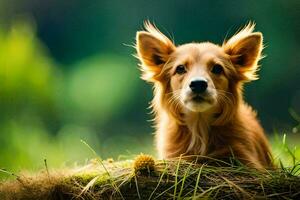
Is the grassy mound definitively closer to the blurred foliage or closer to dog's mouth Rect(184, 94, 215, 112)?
the blurred foliage

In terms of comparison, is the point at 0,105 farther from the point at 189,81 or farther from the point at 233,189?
the point at 233,189

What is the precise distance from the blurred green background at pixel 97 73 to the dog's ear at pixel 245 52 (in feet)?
1.51

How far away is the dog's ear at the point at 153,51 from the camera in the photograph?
18.6 feet

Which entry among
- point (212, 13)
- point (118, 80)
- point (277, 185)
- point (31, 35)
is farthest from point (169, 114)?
point (118, 80)

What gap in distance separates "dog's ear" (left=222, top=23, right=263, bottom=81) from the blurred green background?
460mm

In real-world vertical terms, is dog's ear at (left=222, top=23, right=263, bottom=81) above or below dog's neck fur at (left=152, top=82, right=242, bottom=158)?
above

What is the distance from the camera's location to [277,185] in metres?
4.29

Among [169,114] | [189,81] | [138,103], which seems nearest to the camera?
[189,81]

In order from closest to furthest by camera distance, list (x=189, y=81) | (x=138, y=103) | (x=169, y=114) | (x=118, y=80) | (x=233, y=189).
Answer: (x=233, y=189), (x=189, y=81), (x=169, y=114), (x=118, y=80), (x=138, y=103)

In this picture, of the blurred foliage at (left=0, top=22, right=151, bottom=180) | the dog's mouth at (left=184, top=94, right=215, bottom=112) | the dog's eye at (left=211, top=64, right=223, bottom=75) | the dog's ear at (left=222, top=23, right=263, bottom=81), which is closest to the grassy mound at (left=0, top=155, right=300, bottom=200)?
the blurred foliage at (left=0, top=22, right=151, bottom=180)

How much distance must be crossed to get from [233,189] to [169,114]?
55.8 inches

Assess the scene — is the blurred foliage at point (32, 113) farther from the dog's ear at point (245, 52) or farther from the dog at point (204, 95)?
the dog's ear at point (245, 52)

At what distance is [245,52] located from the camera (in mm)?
5652

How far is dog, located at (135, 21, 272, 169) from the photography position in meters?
5.25
